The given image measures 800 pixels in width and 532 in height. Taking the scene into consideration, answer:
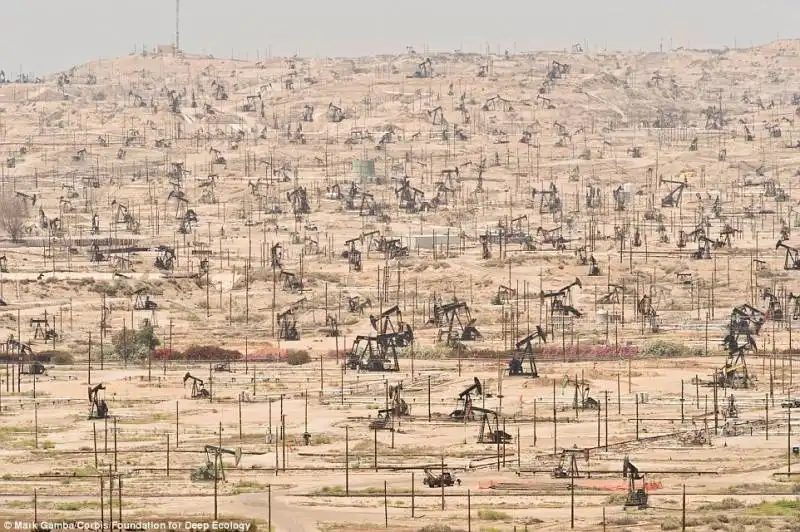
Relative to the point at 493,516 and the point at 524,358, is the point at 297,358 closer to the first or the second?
the point at 524,358

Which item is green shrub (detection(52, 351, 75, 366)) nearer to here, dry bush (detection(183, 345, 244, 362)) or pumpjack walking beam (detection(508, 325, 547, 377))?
dry bush (detection(183, 345, 244, 362))

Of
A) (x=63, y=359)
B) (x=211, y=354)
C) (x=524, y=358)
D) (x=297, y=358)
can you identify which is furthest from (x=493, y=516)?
(x=63, y=359)

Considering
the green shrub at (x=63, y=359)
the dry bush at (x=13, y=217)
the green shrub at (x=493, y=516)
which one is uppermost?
the dry bush at (x=13, y=217)

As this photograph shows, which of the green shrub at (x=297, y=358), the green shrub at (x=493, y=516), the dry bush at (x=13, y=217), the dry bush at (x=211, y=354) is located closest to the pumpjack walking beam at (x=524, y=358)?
the green shrub at (x=297, y=358)

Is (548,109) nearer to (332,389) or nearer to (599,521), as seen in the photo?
(332,389)

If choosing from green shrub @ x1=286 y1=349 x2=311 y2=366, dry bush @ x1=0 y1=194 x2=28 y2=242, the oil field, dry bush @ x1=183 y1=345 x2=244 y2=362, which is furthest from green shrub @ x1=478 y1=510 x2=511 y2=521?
dry bush @ x1=0 y1=194 x2=28 y2=242

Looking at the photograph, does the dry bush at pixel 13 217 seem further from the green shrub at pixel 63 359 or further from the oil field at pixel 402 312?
the green shrub at pixel 63 359
